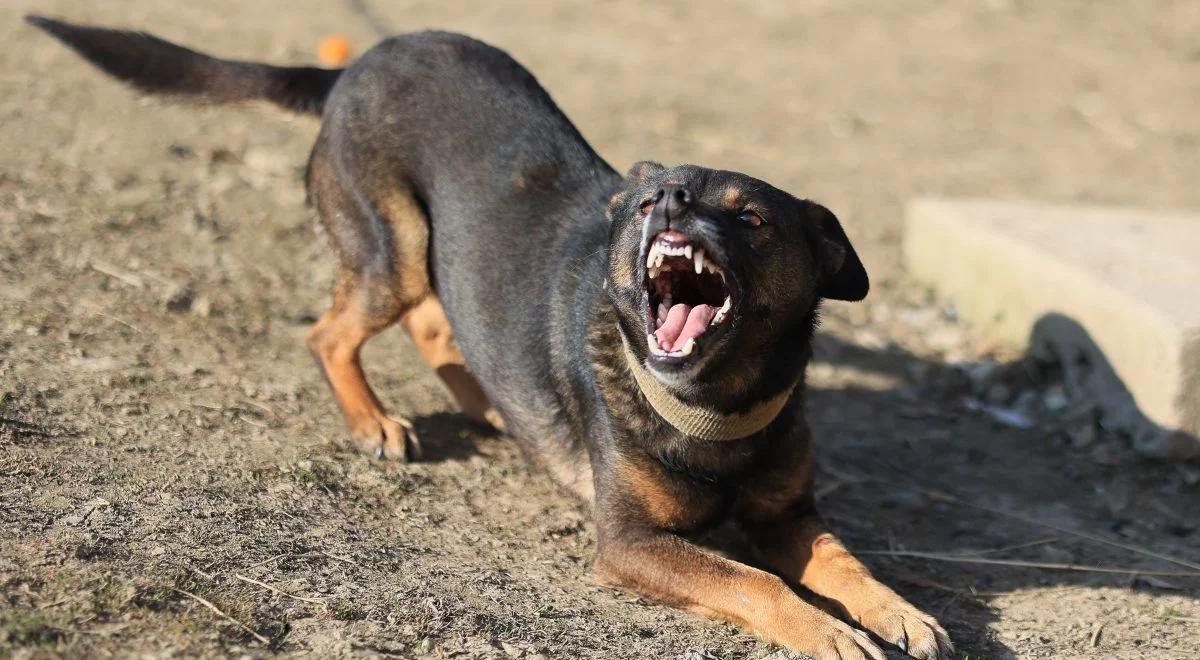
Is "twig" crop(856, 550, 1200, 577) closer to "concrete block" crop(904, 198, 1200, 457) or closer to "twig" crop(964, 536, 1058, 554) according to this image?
"twig" crop(964, 536, 1058, 554)

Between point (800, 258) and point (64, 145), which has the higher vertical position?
point (800, 258)

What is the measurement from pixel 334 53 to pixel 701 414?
215 inches

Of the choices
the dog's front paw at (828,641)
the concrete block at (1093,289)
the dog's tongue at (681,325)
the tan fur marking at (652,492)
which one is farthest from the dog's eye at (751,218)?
the concrete block at (1093,289)

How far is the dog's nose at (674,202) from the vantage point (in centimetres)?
393

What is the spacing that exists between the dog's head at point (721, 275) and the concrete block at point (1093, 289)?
2.05m

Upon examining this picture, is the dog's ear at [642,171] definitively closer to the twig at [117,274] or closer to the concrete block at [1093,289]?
the concrete block at [1093,289]

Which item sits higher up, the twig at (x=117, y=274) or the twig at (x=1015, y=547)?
the twig at (x=1015, y=547)

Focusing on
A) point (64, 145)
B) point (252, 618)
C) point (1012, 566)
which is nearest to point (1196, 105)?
point (1012, 566)

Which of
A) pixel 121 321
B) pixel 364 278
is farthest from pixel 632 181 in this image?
pixel 121 321

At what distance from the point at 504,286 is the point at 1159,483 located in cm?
301

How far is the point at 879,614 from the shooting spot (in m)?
4.20

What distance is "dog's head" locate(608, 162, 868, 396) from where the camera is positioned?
3.99 meters

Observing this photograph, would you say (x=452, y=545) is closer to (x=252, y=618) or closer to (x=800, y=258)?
(x=252, y=618)

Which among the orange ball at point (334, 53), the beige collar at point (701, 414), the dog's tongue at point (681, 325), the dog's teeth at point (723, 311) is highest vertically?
the dog's teeth at point (723, 311)
